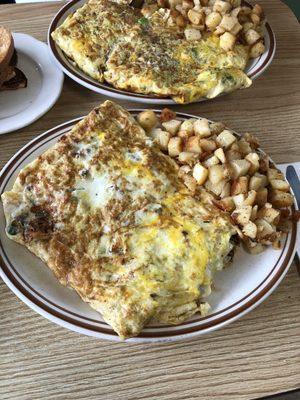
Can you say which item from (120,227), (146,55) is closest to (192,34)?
(146,55)

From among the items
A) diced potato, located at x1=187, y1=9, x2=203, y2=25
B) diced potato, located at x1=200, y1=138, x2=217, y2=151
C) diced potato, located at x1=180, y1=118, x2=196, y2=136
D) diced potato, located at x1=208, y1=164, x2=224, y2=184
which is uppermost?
diced potato, located at x1=187, y1=9, x2=203, y2=25

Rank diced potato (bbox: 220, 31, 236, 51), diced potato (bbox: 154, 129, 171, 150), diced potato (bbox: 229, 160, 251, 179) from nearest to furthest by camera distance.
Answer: diced potato (bbox: 229, 160, 251, 179) < diced potato (bbox: 154, 129, 171, 150) < diced potato (bbox: 220, 31, 236, 51)

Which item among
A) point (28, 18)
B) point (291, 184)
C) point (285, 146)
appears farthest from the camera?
point (28, 18)

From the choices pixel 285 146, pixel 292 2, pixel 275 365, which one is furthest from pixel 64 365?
pixel 292 2

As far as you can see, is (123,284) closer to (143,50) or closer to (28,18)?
(143,50)

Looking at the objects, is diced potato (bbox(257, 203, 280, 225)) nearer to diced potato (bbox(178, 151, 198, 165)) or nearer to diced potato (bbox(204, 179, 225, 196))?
diced potato (bbox(204, 179, 225, 196))

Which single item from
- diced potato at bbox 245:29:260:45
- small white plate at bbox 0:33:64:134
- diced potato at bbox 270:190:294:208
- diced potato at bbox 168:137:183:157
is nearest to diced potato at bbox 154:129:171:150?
diced potato at bbox 168:137:183:157

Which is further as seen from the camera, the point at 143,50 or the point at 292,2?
the point at 292,2
